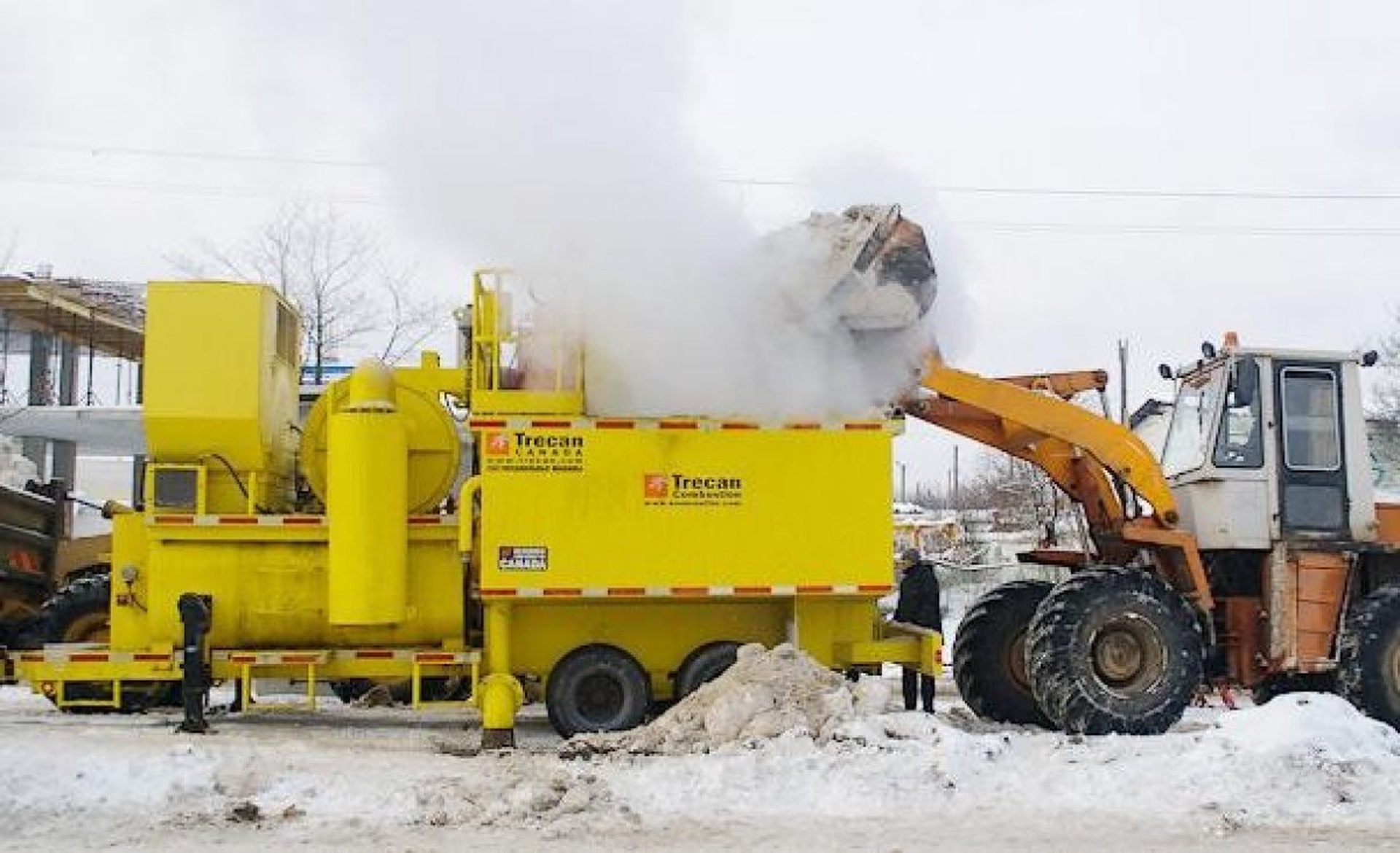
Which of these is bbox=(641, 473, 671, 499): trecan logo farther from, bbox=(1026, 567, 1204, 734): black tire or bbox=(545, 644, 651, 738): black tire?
bbox=(1026, 567, 1204, 734): black tire

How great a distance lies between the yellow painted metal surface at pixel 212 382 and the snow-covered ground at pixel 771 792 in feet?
8.22

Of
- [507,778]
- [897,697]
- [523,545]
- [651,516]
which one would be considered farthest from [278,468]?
[897,697]

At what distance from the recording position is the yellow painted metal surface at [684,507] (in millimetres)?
10578

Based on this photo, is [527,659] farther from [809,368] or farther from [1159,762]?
[1159,762]

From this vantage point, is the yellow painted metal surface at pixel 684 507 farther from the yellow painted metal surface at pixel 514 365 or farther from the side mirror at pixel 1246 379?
the side mirror at pixel 1246 379

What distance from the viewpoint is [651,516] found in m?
10.7

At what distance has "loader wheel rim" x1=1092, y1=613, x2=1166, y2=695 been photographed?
408 inches

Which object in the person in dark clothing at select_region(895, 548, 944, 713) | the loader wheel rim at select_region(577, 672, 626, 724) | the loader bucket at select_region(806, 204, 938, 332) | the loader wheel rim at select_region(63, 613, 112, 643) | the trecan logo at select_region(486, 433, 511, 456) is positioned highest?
the loader bucket at select_region(806, 204, 938, 332)

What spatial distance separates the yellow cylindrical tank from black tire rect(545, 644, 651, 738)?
1.36m

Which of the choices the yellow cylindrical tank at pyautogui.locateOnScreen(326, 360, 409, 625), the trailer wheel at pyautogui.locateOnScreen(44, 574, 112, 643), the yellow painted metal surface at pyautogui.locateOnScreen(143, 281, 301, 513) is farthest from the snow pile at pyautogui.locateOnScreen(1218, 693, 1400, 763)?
the trailer wheel at pyautogui.locateOnScreen(44, 574, 112, 643)

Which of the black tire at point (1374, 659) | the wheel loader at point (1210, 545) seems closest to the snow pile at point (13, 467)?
the wheel loader at point (1210, 545)

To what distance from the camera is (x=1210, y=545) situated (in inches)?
437

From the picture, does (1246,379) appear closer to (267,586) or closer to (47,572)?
(267,586)

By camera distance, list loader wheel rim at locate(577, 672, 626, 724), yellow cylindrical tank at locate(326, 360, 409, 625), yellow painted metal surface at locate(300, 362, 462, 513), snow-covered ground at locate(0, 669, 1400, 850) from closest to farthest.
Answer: snow-covered ground at locate(0, 669, 1400, 850) → yellow cylindrical tank at locate(326, 360, 409, 625) → loader wheel rim at locate(577, 672, 626, 724) → yellow painted metal surface at locate(300, 362, 462, 513)
